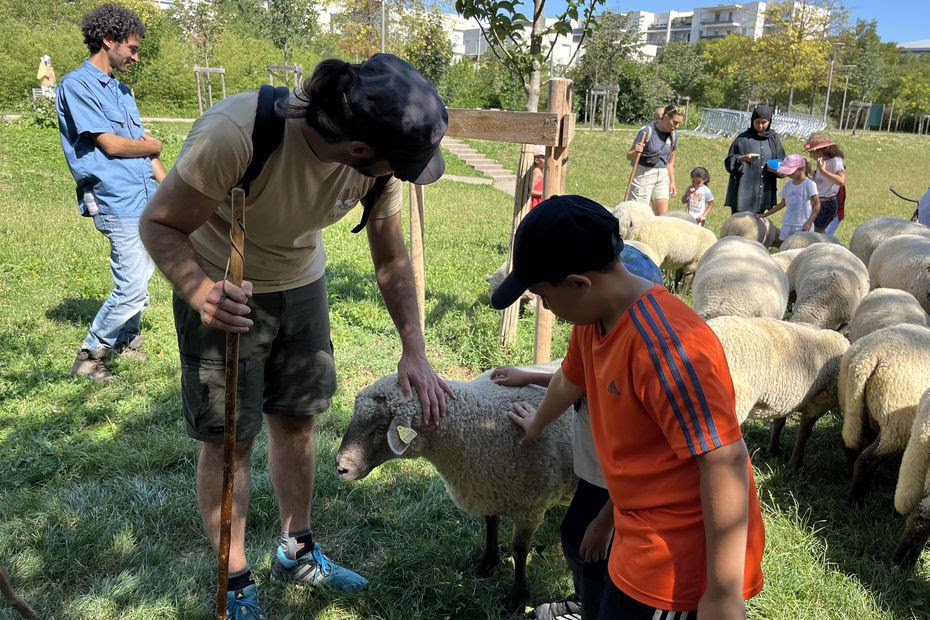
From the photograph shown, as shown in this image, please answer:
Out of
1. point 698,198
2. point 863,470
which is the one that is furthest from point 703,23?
point 863,470

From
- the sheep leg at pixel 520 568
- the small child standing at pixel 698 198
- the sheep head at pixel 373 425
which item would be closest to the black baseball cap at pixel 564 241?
the sheep head at pixel 373 425

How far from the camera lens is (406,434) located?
2.71 m

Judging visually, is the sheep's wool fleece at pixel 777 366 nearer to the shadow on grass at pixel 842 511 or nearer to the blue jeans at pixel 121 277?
the shadow on grass at pixel 842 511

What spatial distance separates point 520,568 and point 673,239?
558cm

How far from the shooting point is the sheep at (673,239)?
7.51 meters

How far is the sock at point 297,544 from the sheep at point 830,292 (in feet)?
14.3

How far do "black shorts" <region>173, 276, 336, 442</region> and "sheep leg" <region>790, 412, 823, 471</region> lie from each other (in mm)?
3012

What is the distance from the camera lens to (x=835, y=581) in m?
2.98

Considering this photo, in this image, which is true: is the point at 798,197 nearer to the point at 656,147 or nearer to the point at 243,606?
the point at 656,147

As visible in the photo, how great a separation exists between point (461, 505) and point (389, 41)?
2957cm

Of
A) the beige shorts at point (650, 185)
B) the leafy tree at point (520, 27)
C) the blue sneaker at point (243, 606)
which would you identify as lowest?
the blue sneaker at point (243, 606)

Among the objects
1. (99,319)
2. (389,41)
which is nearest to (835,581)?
(99,319)

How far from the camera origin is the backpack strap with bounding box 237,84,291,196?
6.20ft

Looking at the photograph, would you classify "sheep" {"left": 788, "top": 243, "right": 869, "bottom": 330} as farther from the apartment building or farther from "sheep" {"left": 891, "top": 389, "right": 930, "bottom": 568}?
the apartment building
